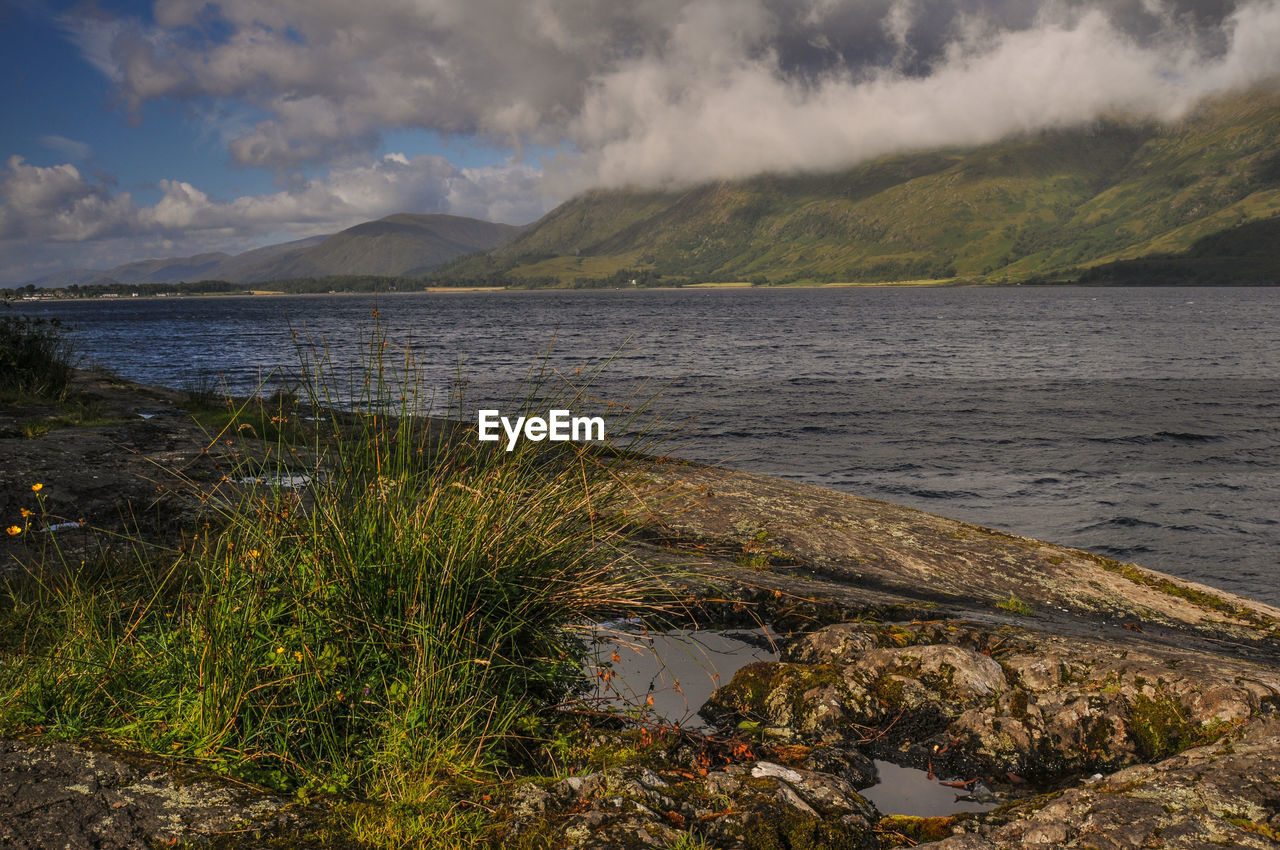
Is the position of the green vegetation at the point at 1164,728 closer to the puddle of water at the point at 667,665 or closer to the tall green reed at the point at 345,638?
the puddle of water at the point at 667,665

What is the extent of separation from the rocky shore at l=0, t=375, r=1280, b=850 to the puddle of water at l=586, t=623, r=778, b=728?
17 centimetres

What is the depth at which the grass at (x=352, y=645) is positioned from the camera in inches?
138

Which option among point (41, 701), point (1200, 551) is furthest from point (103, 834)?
point (1200, 551)

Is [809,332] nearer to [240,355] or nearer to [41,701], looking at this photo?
[240,355]

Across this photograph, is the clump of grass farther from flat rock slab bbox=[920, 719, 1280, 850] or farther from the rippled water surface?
flat rock slab bbox=[920, 719, 1280, 850]

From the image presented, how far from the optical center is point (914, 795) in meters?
3.62

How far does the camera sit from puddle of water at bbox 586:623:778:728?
433 centimetres

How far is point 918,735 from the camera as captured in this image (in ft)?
13.4

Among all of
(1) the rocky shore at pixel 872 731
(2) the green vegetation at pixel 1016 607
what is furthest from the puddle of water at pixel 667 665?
(2) the green vegetation at pixel 1016 607

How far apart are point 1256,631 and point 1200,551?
9.28m

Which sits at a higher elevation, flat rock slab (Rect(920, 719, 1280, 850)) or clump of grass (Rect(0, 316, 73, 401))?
clump of grass (Rect(0, 316, 73, 401))

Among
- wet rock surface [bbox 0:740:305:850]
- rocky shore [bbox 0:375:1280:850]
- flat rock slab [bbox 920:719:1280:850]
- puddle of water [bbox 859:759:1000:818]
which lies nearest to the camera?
flat rock slab [bbox 920:719:1280:850]

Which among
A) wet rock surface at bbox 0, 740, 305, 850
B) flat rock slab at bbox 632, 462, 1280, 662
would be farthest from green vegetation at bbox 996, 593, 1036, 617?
wet rock surface at bbox 0, 740, 305, 850

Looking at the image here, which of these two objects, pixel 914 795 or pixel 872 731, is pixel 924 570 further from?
pixel 914 795
